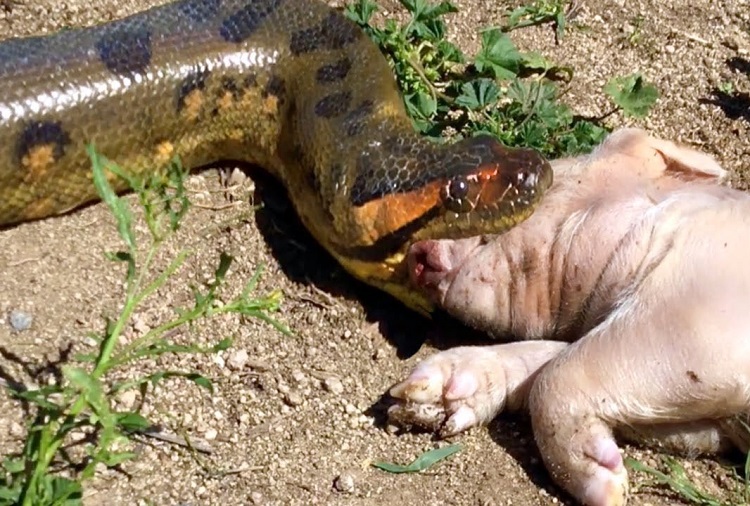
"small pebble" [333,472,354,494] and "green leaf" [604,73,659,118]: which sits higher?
"green leaf" [604,73,659,118]

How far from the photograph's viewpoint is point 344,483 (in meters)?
4.60

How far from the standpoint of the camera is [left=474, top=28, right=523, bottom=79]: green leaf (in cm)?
648

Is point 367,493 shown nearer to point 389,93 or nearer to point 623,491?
point 623,491

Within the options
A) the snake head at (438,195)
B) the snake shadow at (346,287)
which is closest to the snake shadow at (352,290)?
the snake shadow at (346,287)

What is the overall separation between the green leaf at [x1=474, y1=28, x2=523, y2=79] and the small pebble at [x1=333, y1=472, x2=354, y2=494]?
2700 millimetres

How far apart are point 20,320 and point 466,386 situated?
1.90 m

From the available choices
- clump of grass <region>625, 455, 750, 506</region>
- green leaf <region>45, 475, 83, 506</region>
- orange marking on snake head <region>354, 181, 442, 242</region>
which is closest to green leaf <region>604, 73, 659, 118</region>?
orange marking on snake head <region>354, 181, 442, 242</region>

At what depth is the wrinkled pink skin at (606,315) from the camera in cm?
460

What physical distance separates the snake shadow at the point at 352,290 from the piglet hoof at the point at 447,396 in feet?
1.36

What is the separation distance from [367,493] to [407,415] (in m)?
0.43

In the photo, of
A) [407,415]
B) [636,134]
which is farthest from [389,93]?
[407,415]

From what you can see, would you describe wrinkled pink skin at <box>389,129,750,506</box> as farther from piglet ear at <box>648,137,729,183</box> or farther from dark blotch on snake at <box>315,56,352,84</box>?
dark blotch on snake at <box>315,56,352,84</box>

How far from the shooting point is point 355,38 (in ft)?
20.0

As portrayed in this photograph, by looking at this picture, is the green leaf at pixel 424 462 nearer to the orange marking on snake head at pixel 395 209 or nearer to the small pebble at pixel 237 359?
Answer: the small pebble at pixel 237 359
